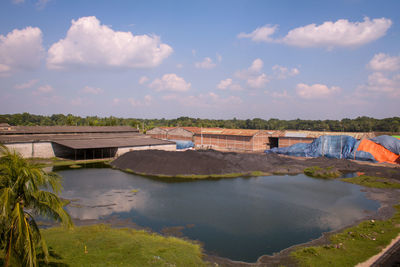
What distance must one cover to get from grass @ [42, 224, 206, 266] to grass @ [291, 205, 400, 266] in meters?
5.31

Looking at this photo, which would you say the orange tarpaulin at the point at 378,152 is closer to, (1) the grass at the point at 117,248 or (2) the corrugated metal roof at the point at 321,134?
(2) the corrugated metal roof at the point at 321,134

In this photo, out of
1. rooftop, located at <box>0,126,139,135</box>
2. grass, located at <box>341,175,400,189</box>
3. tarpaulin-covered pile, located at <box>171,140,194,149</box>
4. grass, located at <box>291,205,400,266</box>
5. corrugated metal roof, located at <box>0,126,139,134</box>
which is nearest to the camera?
grass, located at <box>291,205,400,266</box>

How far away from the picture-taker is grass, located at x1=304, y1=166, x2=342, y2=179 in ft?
112

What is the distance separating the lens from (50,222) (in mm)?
17031

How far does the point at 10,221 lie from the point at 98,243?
25.0 feet

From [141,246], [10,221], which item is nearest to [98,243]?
[141,246]

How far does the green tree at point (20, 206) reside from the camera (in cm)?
629

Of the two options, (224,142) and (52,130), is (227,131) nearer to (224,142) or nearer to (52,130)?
(224,142)

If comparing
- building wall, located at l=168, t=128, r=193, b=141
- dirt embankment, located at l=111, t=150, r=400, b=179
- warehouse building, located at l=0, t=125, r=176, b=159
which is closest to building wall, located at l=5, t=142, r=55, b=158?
warehouse building, located at l=0, t=125, r=176, b=159

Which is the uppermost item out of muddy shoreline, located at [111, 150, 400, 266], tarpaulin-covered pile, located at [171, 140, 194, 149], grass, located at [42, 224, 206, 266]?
tarpaulin-covered pile, located at [171, 140, 194, 149]

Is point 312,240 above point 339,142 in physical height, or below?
below

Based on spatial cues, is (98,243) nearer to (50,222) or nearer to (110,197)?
(50,222)

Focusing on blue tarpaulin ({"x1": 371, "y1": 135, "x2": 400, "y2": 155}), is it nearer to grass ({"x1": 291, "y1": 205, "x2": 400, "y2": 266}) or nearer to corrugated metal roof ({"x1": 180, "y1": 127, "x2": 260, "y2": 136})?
corrugated metal roof ({"x1": 180, "y1": 127, "x2": 260, "y2": 136})

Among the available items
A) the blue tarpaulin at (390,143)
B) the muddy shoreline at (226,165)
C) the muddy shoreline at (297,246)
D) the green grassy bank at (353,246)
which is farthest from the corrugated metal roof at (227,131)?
the green grassy bank at (353,246)
